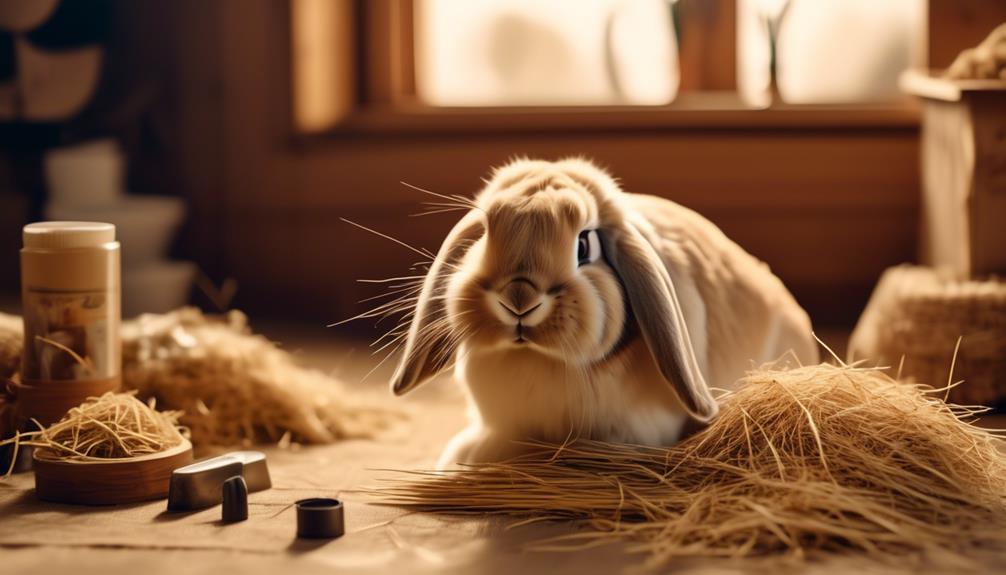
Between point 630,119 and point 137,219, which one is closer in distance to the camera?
point 137,219

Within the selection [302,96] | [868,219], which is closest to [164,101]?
[302,96]

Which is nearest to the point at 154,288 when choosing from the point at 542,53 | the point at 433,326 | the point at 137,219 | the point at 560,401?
the point at 137,219

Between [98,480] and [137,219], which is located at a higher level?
[137,219]

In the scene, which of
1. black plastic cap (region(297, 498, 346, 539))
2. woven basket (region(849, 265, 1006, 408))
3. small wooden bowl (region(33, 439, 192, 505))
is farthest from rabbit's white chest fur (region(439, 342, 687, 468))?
woven basket (region(849, 265, 1006, 408))

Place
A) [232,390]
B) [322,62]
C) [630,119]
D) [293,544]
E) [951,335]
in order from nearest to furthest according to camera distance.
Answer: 1. [293,544]
2. [232,390]
3. [951,335]
4. [630,119]
5. [322,62]

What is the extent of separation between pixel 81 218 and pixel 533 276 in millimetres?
2199

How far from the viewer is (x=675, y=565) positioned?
194cm

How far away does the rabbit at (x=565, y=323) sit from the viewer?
2217mm

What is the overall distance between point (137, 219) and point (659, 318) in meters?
2.25

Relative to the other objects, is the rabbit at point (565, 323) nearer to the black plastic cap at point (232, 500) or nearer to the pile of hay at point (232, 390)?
the black plastic cap at point (232, 500)

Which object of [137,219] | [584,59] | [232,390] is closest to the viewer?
[232,390]

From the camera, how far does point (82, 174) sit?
13.3 ft

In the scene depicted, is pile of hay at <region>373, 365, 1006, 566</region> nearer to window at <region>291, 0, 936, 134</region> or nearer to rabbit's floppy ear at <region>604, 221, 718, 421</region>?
rabbit's floppy ear at <region>604, 221, 718, 421</region>

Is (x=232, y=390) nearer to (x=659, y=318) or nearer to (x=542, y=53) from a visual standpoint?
(x=659, y=318)
